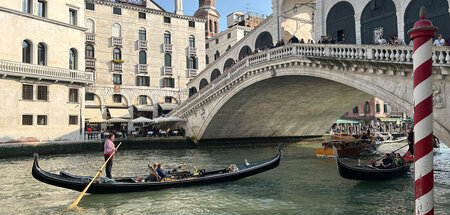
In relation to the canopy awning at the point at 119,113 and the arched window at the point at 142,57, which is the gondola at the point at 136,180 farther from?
the arched window at the point at 142,57

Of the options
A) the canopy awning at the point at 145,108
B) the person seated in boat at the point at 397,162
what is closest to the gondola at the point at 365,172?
the person seated in boat at the point at 397,162

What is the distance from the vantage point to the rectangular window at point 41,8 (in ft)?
55.4

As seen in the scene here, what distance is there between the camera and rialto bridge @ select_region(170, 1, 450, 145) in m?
9.10

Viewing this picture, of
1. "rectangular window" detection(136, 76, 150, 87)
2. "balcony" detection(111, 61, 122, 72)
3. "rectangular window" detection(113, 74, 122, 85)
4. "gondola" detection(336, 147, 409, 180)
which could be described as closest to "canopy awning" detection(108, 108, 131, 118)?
"rectangular window" detection(113, 74, 122, 85)

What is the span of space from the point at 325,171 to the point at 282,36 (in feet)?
24.7

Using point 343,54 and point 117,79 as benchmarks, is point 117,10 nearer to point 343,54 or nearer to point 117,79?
point 117,79

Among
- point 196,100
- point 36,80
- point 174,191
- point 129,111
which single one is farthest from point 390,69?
point 129,111

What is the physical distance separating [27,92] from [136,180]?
10.6m

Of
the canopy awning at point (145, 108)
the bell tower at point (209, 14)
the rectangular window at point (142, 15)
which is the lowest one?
the canopy awning at point (145, 108)

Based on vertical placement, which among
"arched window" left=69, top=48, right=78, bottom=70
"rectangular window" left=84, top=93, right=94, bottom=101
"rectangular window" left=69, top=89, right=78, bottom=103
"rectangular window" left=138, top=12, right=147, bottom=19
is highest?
"rectangular window" left=138, top=12, right=147, bottom=19

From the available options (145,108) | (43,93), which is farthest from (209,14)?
(43,93)

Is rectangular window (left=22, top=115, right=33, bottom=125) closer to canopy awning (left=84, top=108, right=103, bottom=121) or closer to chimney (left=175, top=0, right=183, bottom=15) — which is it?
canopy awning (left=84, top=108, right=103, bottom=121)

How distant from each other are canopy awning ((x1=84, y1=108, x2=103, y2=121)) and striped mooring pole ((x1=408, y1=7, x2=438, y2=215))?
20.1 metres

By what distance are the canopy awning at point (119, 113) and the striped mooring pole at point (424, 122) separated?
21.2 m
